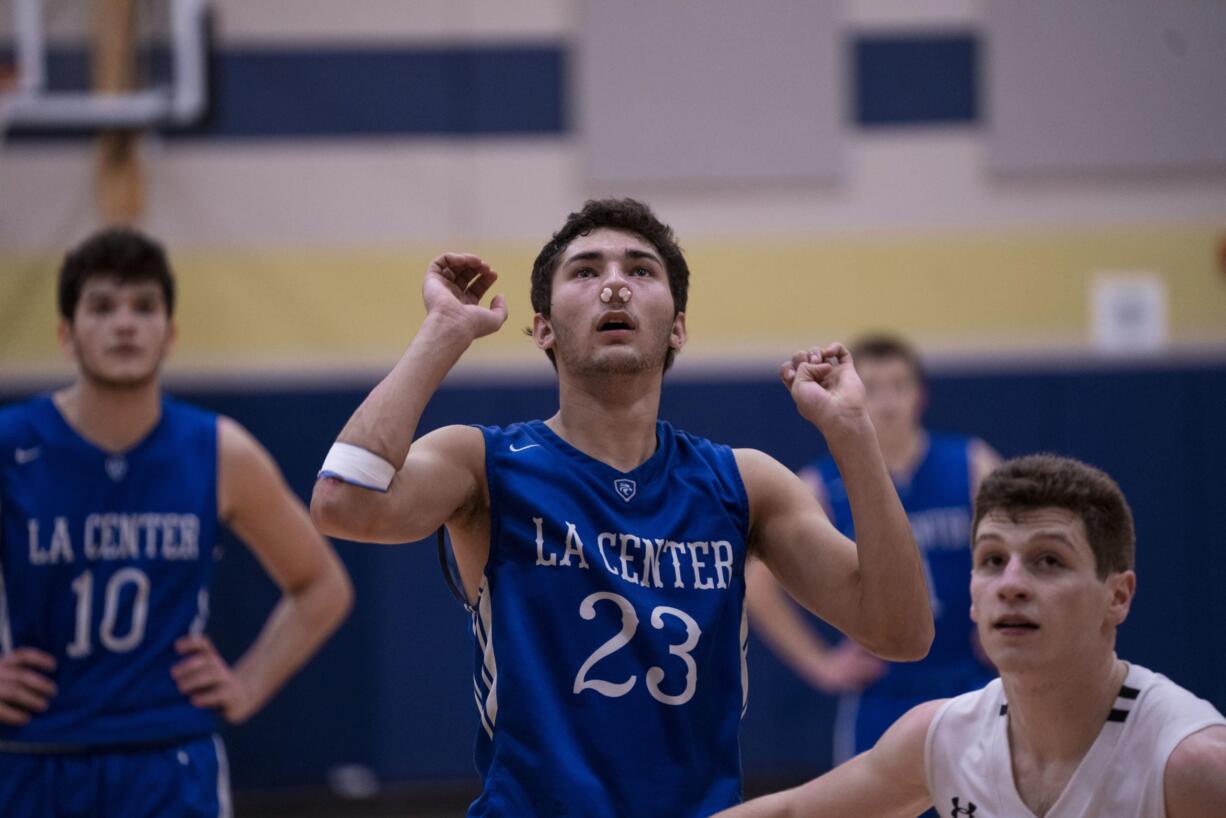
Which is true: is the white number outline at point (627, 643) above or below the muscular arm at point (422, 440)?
below

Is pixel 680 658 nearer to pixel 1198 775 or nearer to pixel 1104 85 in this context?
pixel 1198 775

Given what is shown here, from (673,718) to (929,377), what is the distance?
5.83m

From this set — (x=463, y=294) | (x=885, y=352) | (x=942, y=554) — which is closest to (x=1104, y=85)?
(x=885, y=352)

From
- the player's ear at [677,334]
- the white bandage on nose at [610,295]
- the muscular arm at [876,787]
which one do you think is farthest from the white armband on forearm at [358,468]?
the muscular arm at [876,787]

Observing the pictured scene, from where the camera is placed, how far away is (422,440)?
2805 mm

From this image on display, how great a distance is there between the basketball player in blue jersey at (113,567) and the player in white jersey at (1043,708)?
1.92 m

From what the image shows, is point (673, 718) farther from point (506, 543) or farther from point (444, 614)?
point (444, 614)

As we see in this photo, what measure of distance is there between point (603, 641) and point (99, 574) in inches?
76.1

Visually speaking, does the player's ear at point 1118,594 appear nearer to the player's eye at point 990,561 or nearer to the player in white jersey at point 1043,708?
the player in white jersey at point 1043,708

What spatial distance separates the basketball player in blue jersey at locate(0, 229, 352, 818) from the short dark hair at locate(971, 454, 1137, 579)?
7.63ft

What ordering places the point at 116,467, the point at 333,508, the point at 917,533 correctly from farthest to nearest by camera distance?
the point at 917,533, the point at 116,467, the point at 333,508

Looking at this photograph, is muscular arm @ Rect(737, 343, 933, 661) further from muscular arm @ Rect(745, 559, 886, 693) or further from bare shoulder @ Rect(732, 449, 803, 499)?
muscular arm @ Rect(745, 559, 886, 693)

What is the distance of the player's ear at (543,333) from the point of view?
9.90ft

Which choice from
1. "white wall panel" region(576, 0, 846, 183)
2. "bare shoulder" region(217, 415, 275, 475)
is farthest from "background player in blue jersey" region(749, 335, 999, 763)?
"white wall panel" region(576, 0, 846, 183)
